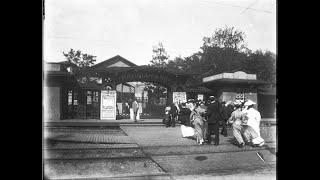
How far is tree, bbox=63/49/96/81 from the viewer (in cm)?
611

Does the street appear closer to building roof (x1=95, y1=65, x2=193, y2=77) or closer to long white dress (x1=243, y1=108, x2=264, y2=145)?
long white dress (x1=243, y1=108, x2=264, y2=145)

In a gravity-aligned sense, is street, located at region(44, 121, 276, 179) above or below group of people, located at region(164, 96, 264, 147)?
below

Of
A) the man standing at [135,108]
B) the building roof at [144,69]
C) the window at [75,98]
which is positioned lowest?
the man standing at [135,108]

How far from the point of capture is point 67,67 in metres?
6.05

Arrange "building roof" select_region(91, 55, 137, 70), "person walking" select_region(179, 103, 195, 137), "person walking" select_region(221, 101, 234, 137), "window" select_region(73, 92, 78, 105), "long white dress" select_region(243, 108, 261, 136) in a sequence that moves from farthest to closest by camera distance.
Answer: "long white dress" select_region(243, 108, 261, 136) < "person walking" select_region(221, 101, 234, 137) < "person walking" select_region(179, 103, 195, 137) < "window" select_region(73, 92, 78, 105) < "building roof" select_region(91, 55, 137, 70)

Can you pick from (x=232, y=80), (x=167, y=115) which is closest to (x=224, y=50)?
(x=232, y=80)

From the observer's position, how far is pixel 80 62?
20.1 feet

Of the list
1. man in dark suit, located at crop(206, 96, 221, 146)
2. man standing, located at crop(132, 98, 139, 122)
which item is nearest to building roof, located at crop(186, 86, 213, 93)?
man in dark suit, located at crop(206, 96, 221, 146)

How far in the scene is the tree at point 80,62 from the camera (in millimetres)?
6105

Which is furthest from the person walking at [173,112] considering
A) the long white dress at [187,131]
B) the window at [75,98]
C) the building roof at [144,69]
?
the window at [75,98]

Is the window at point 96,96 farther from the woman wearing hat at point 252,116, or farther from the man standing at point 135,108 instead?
the woman wearing hat at point 252,116

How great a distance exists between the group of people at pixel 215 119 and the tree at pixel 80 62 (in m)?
1.83

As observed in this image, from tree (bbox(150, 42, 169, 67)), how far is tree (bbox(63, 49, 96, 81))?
1204mm
